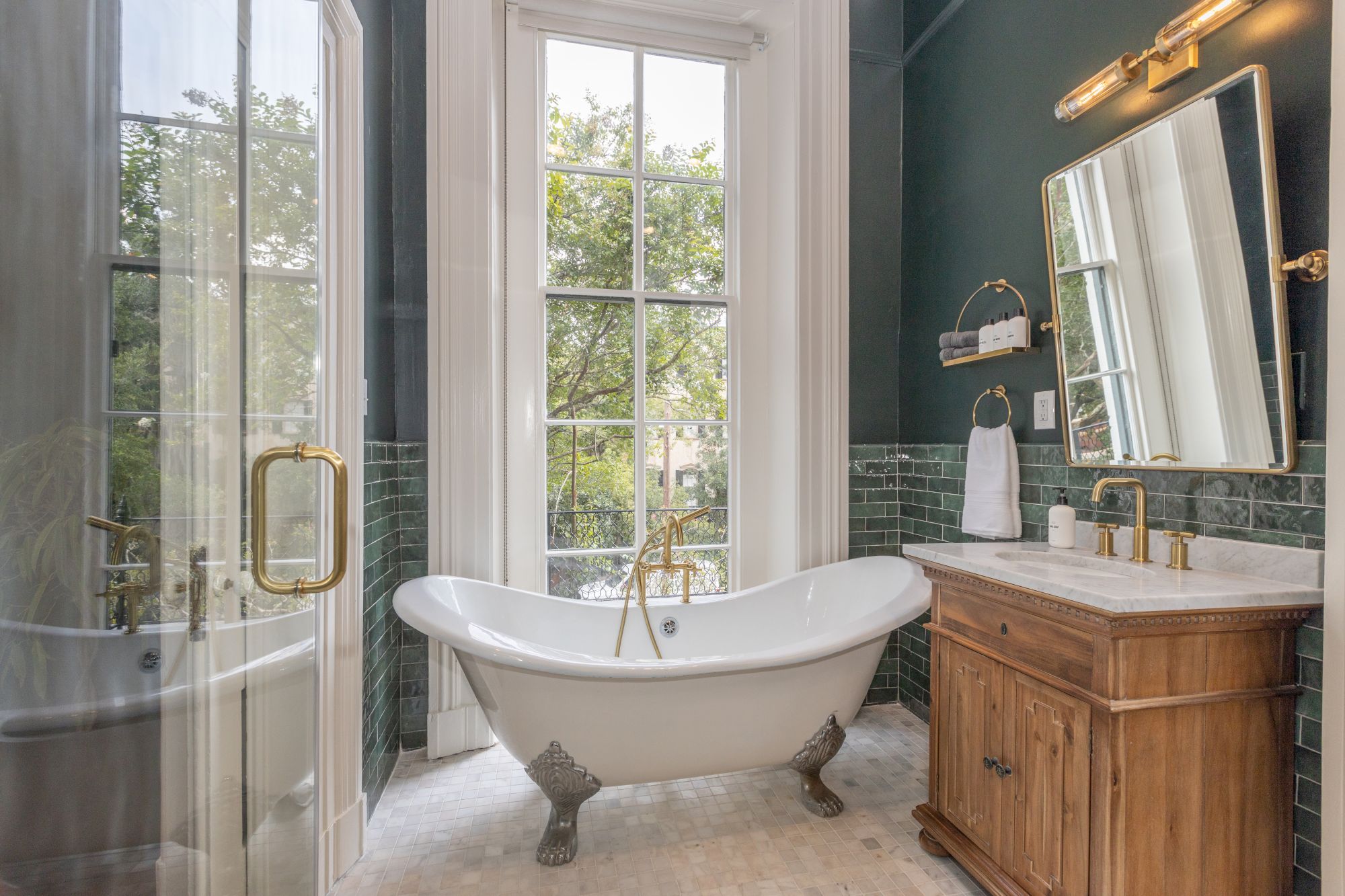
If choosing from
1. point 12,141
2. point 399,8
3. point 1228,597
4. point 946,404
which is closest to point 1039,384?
point 946,404

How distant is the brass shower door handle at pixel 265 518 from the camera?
2.72 feet

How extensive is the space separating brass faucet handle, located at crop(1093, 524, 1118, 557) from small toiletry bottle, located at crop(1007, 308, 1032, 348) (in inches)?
23.3

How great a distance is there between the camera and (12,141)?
1.49ft

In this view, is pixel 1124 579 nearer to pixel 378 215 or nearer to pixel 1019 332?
pixel 1019 332

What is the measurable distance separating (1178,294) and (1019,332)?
1.61 feet

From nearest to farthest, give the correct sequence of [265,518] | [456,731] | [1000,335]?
[265,518] < [1000,335] < [456,731]

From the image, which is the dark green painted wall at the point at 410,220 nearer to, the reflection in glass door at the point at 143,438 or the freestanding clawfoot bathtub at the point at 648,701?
the freestanding clawfoot bathtub at the point at 648,701

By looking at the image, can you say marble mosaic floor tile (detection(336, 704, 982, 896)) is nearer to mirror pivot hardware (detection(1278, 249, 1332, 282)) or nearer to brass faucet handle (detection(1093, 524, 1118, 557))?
brass faucet handle (detection(1093, 524, 1118, 557))

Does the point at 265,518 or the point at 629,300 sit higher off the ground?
the point at 629,300

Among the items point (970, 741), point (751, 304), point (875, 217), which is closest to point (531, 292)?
point (751, 304)

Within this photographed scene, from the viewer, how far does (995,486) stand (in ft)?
6.72

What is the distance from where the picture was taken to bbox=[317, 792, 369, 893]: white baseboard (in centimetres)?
154

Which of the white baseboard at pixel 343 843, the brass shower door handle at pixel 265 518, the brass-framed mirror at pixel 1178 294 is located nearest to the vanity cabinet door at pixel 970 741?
the brass-framed mirror at pixel 1178 294

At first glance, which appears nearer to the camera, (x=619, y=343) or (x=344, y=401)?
(x=344, y=401)
